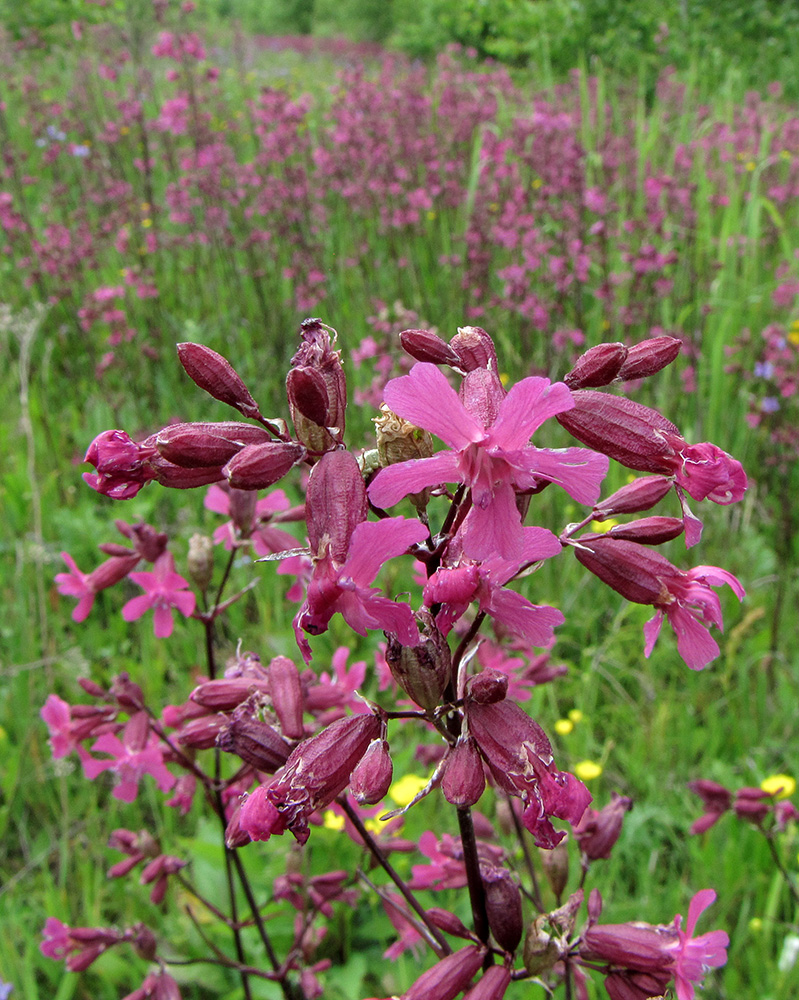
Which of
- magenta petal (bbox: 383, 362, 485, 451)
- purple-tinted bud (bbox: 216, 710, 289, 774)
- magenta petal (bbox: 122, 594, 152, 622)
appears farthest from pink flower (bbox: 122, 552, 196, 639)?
magenta petal (bbox: 383, 362, 485, 451)

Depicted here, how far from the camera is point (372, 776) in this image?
0.80 metres

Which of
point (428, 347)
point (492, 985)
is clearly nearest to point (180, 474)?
point (428, 347)

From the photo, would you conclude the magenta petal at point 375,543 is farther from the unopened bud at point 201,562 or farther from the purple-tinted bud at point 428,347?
the unopened bud at point 201,562

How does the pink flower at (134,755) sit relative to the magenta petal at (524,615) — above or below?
below

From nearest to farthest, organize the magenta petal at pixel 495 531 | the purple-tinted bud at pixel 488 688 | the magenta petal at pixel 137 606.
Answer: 1. the magenta petal at pixel 495 531
2. the purple-tinted bud at pixel 488 688
3. the magenta petal at pixel 137 606

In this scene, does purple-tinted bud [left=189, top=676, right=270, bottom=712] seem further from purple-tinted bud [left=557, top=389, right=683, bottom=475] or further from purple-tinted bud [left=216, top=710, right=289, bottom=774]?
purple-tinted bud [left=557, top=389, right=683, bottom=475]

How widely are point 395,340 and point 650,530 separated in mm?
2712

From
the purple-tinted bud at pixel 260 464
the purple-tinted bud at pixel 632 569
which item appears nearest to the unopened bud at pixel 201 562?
the purple-tinted bud at pixel 260 464

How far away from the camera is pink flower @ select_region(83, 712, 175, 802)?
56.1 inches

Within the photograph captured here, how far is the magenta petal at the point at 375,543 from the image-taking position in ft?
2.37

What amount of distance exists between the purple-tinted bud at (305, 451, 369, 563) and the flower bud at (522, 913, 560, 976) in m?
0.49

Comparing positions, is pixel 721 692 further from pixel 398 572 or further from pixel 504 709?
pixel 504 709

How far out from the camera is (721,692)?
267 centimetres

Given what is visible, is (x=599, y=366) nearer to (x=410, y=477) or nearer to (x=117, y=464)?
(x=410, y=477)
